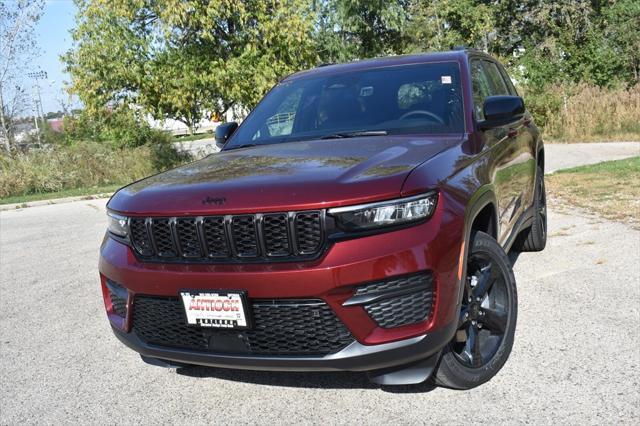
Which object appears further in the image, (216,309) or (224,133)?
(224,133)

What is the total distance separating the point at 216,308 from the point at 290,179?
66 cm

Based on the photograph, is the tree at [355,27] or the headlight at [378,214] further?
the tree at [355,27]

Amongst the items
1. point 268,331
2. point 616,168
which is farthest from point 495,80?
point 616,168

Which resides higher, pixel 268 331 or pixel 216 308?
pixel 216 308

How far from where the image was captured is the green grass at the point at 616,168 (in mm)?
10420

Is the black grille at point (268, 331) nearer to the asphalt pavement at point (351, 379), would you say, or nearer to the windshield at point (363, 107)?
the asphalt pavement at point (351, 379)

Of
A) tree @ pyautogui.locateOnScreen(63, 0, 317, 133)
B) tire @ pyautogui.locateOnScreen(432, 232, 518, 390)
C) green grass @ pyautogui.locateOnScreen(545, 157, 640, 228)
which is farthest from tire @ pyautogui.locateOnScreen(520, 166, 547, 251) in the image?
tree @ pyautogui.locateOnScreen(63, 0, 317, 133)

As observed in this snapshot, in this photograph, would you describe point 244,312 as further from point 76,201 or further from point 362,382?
point 76,201

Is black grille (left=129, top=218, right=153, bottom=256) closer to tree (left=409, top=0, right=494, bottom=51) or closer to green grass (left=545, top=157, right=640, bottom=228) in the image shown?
green grass (left=545, top=157, right=640, bottom=228)

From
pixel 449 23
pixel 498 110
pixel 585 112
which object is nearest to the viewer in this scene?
pixel 498 110

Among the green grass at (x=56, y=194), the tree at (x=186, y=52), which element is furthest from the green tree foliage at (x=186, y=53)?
the green grass at (x=56, y=194)

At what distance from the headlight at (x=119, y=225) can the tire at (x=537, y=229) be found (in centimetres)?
363

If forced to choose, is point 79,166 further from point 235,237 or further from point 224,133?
point 235,237

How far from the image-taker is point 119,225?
10.7 feet
